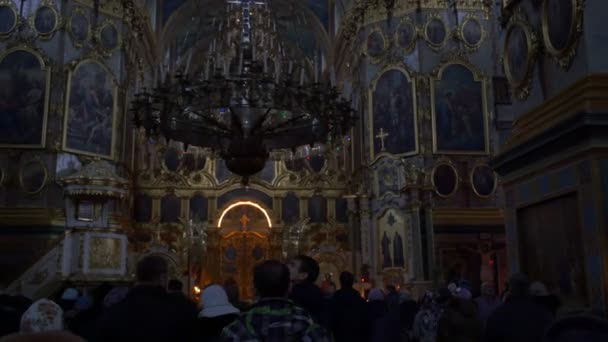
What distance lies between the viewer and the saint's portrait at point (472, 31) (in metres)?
22.1

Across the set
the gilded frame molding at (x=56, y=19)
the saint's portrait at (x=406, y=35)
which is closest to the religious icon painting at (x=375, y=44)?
the saint's portrait at (x=406, y=35)

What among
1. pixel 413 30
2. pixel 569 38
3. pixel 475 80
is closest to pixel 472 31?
pixel 475 80

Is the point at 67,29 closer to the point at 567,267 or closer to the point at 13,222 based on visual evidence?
the point at 13,222

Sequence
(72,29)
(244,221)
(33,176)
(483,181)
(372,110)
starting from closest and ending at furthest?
(33,176), (72,29), (483,181), (372,110), (244,221)

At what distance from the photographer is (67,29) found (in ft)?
67.4

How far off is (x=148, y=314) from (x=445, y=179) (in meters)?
18.2

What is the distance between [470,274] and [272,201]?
10186 mm

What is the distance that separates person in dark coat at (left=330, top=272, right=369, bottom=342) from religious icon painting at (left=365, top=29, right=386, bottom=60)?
17955 millimetres

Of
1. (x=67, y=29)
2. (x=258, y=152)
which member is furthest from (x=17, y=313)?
(x=67, y=29)

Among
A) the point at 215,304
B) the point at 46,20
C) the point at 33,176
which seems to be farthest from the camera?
the point at 46,20

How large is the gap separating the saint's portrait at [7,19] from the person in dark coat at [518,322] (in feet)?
65.3

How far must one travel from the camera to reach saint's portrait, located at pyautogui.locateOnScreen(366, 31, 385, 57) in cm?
2283

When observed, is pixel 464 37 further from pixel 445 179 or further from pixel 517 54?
pixel 517 54

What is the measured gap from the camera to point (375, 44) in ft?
75.6
